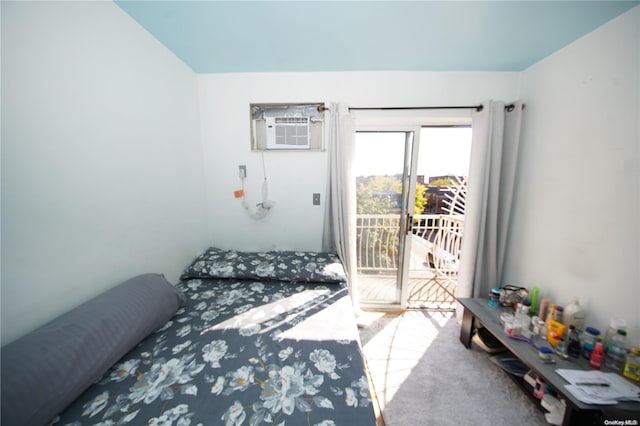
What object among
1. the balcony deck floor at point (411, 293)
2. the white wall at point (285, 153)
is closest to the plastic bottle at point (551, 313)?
the balcony deck floor at point (411, 293)

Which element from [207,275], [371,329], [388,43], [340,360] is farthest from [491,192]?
[207,275]

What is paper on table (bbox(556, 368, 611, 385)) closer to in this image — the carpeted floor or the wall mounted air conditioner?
the carpeted floor

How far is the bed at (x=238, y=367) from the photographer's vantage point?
77 cm

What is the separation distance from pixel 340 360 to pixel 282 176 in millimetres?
1641

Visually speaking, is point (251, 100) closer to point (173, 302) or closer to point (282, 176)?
point (282, 176)

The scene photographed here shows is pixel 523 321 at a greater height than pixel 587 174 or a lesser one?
lesser

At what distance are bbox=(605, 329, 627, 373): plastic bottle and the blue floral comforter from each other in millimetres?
1559

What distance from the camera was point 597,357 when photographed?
1226 mm

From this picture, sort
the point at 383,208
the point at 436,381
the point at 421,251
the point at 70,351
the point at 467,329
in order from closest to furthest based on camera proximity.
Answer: the point at 70,351
the point at 436,381
the point at 467,329
the point at 383,208
the point at 421,251

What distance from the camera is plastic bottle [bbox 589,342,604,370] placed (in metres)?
1.22

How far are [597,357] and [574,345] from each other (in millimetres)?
93

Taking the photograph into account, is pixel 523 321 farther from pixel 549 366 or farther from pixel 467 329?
pixel 467 329

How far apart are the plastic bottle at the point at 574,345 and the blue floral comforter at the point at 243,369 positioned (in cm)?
140

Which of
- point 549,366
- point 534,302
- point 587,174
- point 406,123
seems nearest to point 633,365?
point 549,366
